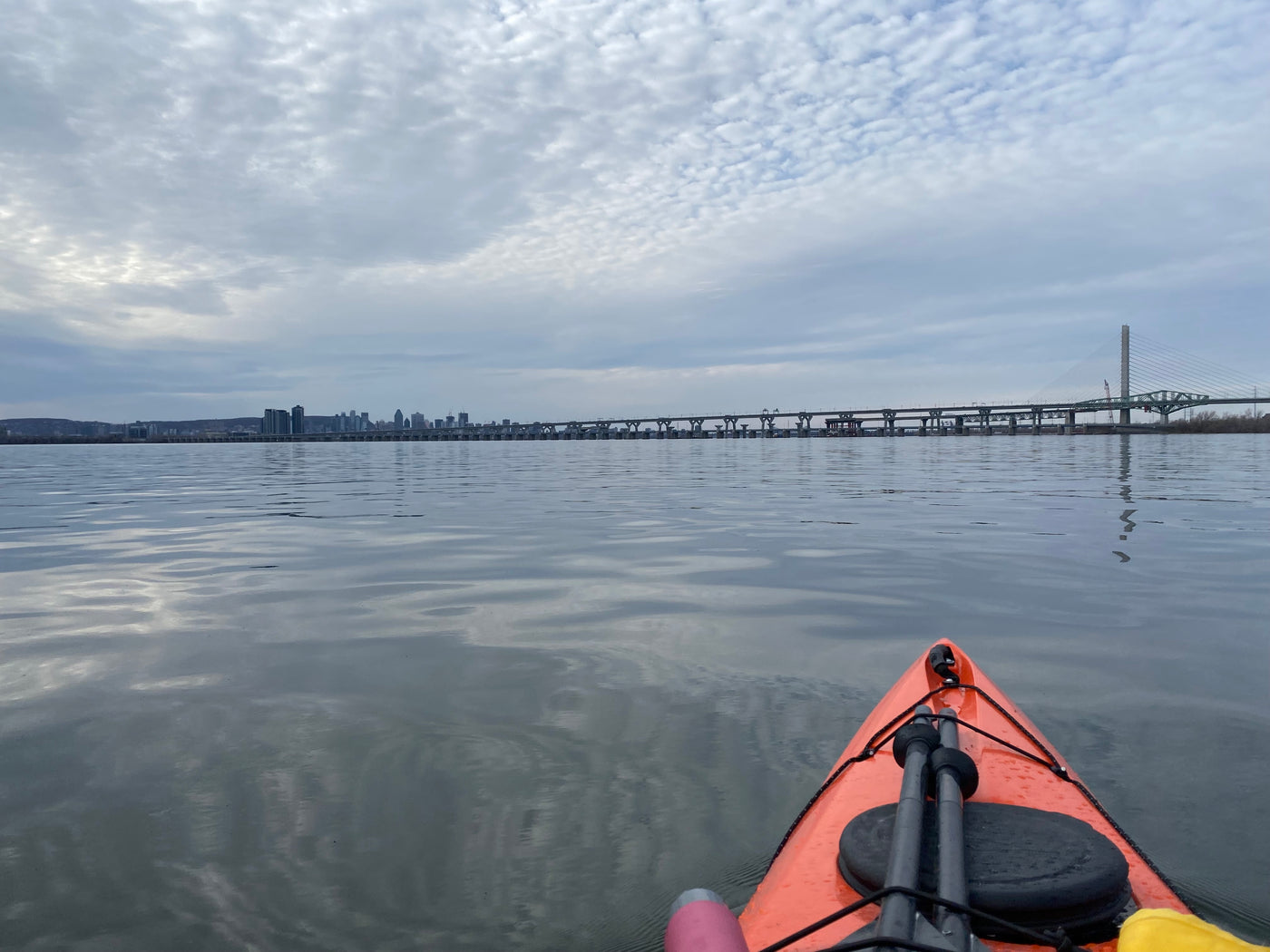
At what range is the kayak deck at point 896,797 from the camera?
83.4 inches

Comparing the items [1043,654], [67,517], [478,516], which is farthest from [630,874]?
[67,517]

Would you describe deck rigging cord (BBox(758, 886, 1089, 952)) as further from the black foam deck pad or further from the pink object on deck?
the pink object on deck

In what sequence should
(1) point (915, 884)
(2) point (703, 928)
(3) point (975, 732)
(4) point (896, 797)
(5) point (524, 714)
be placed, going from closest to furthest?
(2) point (703, 928)
(1) point (915, 884)
(4) point (896, 797)
(3) point (975, 732)
(5) point (524, 714)

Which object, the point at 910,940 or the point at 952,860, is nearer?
the point at 910,940

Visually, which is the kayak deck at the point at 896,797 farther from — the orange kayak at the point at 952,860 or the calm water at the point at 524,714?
the calm water at the point at 524,714

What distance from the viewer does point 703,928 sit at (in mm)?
1713

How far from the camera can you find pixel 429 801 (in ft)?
A: 11.6

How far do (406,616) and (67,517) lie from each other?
11590 millimetres

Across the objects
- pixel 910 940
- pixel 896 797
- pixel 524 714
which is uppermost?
pixel 910 940

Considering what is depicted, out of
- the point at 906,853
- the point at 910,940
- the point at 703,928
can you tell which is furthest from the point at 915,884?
the point at 703,928

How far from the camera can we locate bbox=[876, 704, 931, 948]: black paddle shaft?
185 centimetres

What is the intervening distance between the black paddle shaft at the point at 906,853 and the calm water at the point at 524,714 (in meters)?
0.83

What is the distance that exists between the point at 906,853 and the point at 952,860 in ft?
0.37

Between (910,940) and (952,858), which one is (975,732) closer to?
(952,858)
